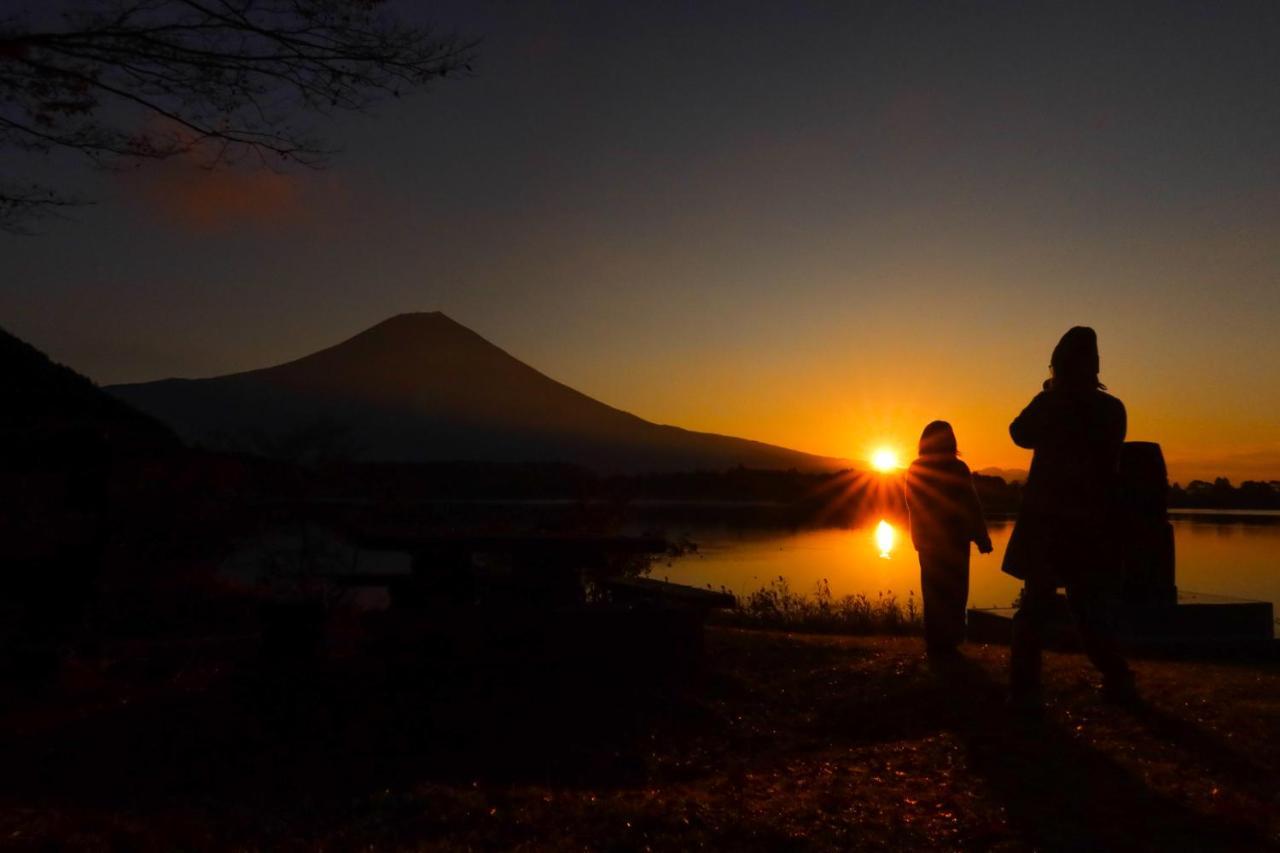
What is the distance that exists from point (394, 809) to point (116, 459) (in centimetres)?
823

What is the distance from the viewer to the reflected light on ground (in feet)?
110

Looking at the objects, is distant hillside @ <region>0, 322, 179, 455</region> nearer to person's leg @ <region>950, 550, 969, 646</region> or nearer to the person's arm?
person's leg @ <region>950, 550, 969, 646</region>

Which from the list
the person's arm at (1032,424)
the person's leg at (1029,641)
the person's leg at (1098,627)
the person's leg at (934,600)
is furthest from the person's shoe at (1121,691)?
the person's leg at (934,600)

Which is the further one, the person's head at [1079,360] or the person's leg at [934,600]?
the person's leg at [934,600]

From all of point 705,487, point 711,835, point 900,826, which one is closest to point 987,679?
point 900,826

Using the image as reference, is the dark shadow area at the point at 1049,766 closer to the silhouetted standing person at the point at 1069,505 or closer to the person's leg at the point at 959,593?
the silhouetted standing person at the point at 1069,505

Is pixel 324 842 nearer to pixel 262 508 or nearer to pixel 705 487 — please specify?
pixel 262 508

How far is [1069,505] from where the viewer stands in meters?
4.63

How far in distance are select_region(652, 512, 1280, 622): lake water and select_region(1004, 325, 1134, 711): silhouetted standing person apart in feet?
24.4

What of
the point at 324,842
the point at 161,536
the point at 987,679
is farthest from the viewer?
the point at 161,536

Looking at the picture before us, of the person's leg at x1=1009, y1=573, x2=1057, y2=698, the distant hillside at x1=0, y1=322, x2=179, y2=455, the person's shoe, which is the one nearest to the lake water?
the person's shoe

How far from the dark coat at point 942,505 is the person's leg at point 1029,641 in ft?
5.71

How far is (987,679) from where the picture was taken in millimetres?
5723

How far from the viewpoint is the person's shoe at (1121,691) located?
15.8 ft
